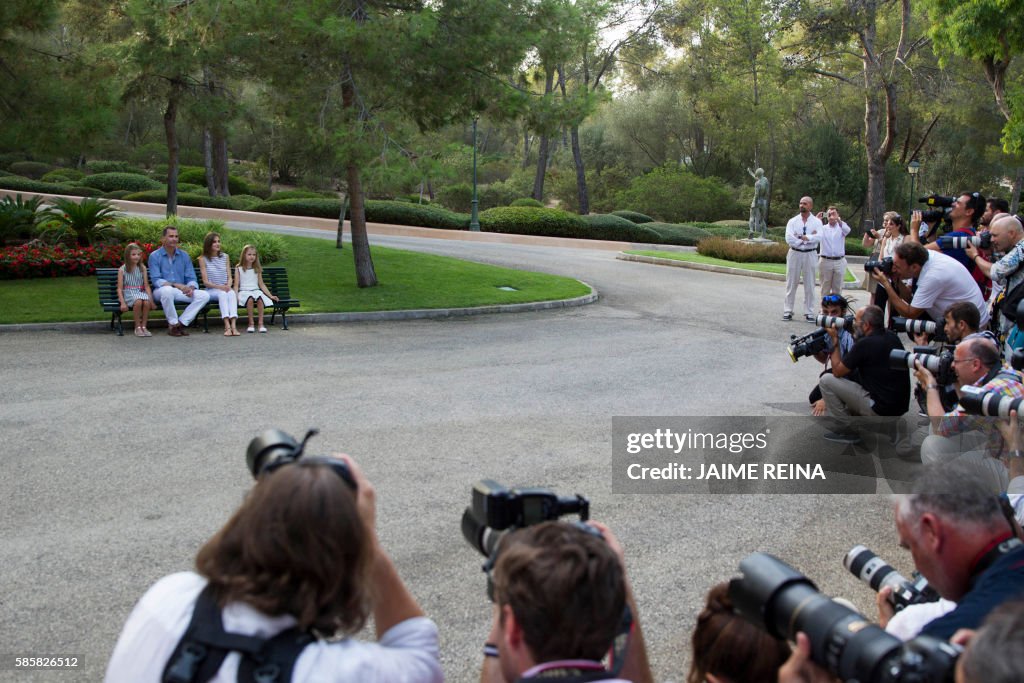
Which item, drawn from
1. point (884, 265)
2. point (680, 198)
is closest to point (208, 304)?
point (884, 265)

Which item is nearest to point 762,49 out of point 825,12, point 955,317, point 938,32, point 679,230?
point 825,12

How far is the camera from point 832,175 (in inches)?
1855

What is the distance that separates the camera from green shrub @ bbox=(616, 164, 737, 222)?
47406 millimetres

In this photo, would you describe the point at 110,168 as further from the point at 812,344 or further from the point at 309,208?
the point at 812,344

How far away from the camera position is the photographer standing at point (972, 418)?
5.50 metres

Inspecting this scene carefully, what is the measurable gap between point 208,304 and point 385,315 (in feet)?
9.60

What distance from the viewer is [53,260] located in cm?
1694

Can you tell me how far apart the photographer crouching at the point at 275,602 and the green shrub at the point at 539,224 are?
1300 inches

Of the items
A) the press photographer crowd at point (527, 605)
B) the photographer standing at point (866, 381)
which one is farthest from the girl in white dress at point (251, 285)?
the press photographer crowd at point (527, 605)

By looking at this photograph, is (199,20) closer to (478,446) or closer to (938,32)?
(478,446)

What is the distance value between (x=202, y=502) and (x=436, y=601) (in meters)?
2.25

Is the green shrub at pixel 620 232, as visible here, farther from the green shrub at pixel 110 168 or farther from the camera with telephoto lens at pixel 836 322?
the camera with telephoto lens at pixel 836 322

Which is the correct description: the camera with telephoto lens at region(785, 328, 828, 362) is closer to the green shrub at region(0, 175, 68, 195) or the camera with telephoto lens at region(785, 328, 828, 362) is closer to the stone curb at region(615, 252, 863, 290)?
the stone curb at region(615, 252, 863, 290)

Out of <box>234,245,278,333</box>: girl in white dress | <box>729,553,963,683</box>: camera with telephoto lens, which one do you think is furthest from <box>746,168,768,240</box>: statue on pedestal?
<box>729,553,963,683</box>: camera with telephoto lens
